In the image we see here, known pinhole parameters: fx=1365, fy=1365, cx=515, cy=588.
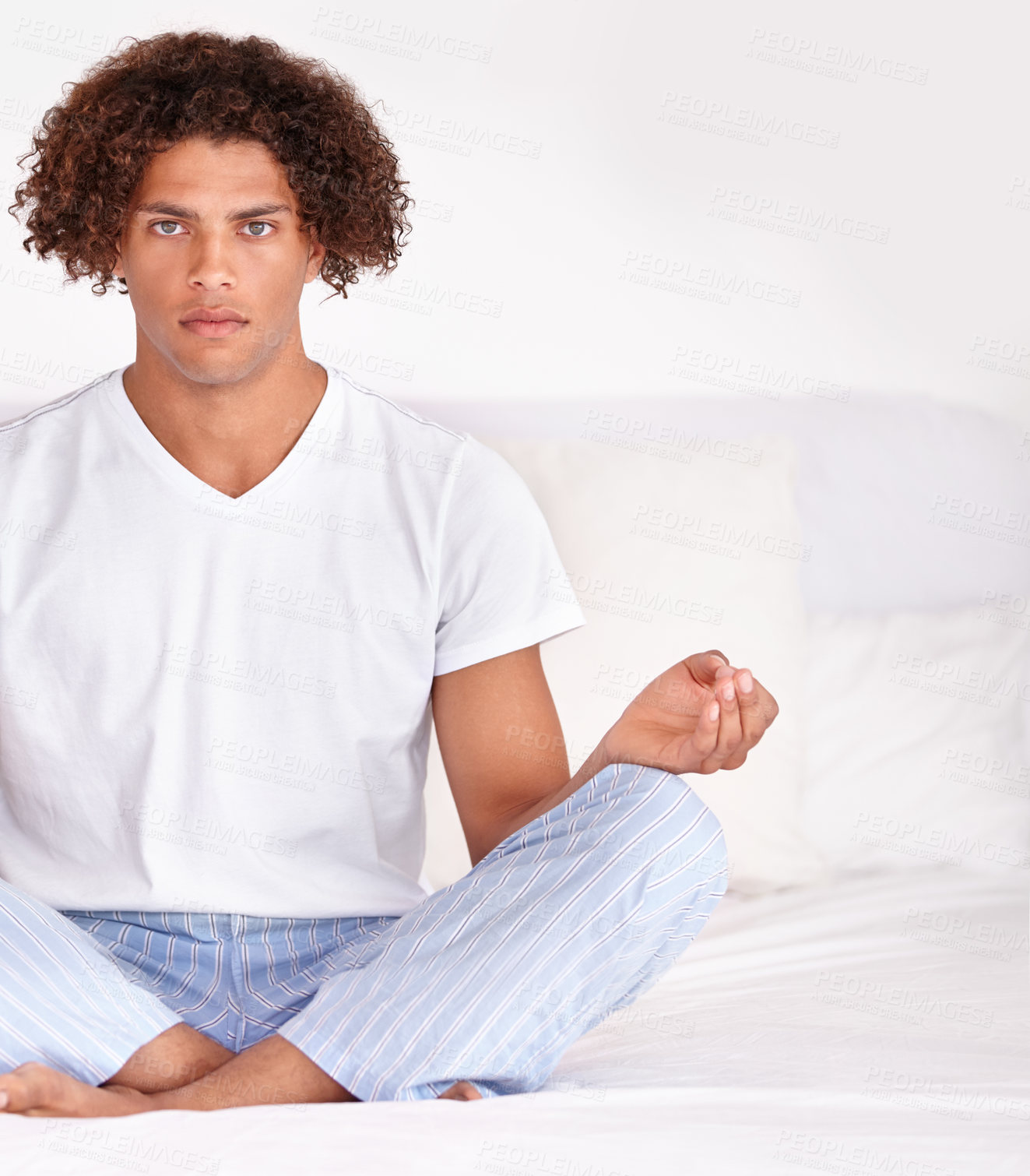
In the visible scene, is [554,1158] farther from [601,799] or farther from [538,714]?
[538,714]

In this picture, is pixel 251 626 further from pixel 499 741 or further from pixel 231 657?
pixel 499 741

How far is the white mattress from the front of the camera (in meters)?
0.93

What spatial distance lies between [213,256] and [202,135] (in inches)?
6.2

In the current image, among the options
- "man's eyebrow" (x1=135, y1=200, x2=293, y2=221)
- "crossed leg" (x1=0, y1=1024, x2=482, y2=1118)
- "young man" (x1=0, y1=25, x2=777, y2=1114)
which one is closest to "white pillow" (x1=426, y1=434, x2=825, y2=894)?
A: "young man" (x1=0, y1=25, x2=777, y2=1114)

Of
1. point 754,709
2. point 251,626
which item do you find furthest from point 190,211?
point 754,709

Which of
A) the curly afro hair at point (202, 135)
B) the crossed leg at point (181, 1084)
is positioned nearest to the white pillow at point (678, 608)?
the curly afro hair at point (202, 135)

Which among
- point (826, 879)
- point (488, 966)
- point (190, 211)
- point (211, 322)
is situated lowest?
point (826, 879)

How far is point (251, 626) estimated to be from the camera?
1390 mm

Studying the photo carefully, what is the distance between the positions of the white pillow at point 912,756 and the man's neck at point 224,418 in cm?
80

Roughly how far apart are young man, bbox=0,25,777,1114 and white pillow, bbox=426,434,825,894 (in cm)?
28

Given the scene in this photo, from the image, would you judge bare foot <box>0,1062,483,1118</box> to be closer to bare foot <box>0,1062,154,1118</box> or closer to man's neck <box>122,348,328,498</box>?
bare foot <box>0,1062,154,1118</box>

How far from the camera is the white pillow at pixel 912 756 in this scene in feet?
5.89

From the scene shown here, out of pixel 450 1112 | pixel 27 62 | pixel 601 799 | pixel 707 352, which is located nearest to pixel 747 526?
pixel 707 352

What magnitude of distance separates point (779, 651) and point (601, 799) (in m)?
0.63
